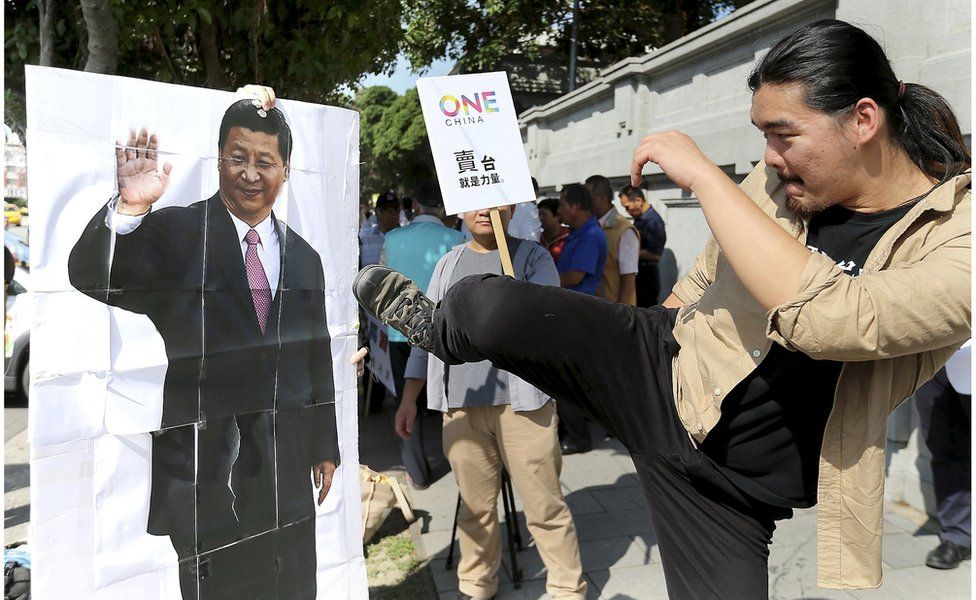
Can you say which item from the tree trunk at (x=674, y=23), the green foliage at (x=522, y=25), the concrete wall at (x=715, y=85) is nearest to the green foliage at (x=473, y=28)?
the green foliage at (x=522, y=25)

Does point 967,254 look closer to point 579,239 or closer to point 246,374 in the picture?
point 246,374

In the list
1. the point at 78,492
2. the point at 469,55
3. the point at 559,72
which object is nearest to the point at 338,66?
the point at 78,492

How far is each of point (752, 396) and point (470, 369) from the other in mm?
1531

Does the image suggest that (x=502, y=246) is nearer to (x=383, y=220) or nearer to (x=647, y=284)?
(x=647, y=284)

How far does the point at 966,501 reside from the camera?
3.54 meters

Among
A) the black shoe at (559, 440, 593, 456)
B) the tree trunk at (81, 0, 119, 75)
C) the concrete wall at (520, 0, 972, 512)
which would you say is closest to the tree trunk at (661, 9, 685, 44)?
the concrete wall at (520, 0, 972, 512)

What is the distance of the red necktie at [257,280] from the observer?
6.98ft

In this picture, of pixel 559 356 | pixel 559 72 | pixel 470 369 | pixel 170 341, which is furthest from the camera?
pixel 559 72

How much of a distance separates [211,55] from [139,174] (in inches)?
131

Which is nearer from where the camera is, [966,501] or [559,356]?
[559,356]

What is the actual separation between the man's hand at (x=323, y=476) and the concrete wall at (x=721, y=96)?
6.40 ft

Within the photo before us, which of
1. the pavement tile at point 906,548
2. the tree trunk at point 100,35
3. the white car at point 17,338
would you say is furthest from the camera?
the white car at point 17,338

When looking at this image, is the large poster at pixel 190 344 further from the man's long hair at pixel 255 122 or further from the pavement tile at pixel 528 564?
the pavement tile at pixel 528 564

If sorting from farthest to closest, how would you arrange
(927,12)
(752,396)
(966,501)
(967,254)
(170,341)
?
1. (927,12)
2. (966,501)
3. (170,341)
4. (752,396)
5. (967,254)
